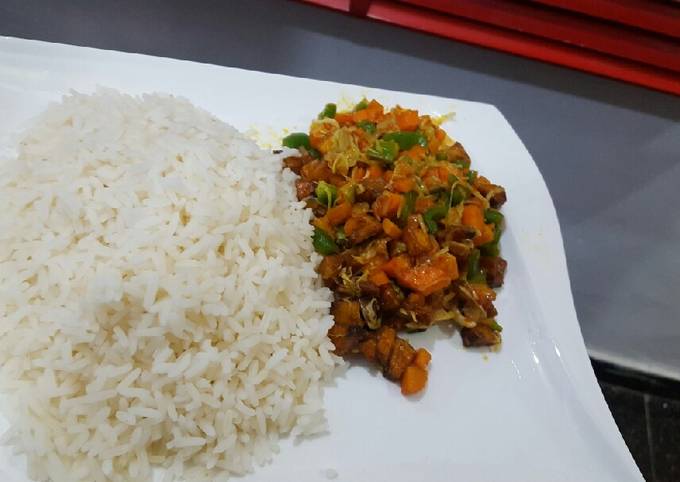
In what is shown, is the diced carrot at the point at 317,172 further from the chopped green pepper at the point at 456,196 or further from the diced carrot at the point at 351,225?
the chopped green pepper at the point at 456,196

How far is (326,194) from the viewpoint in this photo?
79.5 inches

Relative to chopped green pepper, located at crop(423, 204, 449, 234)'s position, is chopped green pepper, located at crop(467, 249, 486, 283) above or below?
below

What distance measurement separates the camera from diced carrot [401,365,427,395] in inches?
69.2

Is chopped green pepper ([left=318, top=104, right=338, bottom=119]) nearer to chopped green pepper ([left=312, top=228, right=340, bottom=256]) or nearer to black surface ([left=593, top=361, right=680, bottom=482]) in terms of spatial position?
chopped green pepper ([left=312, top=228, right=340, bottom=256])

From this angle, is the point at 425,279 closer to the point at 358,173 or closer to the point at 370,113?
the point at 358,173

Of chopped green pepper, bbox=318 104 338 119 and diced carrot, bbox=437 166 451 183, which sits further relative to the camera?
chopped green pepper, bbox=318 104 338 119

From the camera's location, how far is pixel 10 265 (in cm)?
167

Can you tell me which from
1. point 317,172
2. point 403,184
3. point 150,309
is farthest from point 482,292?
point 150,309

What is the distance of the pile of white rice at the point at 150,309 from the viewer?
59.2 inches

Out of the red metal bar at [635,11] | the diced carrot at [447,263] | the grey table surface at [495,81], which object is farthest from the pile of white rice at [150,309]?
the red metal bar at [635,11]

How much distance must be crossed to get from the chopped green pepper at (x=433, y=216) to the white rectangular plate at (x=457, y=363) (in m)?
0.36

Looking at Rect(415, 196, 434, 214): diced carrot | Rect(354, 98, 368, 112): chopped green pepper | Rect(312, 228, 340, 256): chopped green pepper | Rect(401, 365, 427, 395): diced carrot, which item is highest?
Rect(354, 98, 368, 112): chopped green pepper

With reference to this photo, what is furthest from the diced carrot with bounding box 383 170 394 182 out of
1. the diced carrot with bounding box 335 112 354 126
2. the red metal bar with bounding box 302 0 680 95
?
the red metal bar with bounding box 302 0 680 95

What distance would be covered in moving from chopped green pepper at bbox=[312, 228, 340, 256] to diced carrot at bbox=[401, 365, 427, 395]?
1.57 feet
